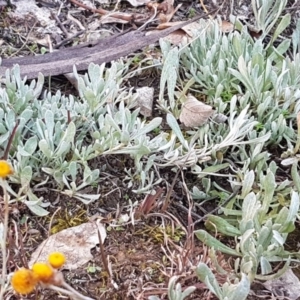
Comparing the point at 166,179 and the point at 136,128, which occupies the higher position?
the point at 136,128

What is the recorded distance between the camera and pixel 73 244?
1.68 m

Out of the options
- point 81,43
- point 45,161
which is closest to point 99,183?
point 45,161

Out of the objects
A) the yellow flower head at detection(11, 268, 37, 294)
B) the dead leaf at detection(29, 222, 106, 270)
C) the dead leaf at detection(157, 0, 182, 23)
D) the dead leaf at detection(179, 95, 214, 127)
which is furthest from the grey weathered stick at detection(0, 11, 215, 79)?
the yellow flower head at detection(11, 268, 37, 294)

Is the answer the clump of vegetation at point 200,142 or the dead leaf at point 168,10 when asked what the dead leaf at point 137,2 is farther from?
the clump of vegetation at point 200,142

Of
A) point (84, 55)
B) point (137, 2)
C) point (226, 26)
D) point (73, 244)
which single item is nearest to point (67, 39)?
point (84, 55)

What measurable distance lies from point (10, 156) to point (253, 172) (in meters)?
0.72

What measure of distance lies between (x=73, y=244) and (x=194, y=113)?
604 mm

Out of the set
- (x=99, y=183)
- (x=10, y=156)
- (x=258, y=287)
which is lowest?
(x=258, y=287)

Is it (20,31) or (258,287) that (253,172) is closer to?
(258,287)

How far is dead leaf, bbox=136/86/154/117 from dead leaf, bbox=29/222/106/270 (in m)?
0.51

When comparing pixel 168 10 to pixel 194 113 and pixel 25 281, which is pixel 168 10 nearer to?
pixel 194 113

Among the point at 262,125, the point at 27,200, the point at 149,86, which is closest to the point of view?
the point at 27,200

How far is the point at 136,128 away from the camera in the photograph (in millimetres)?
1898

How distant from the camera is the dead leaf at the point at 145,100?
2082 mm
